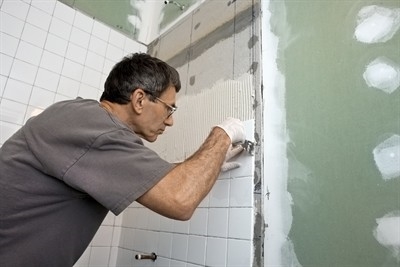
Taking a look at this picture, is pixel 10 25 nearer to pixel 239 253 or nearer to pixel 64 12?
pixel 64 12

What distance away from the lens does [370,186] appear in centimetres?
78

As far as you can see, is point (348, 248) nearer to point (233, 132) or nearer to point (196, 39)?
point (233, 132)

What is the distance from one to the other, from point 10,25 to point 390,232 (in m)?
1.81

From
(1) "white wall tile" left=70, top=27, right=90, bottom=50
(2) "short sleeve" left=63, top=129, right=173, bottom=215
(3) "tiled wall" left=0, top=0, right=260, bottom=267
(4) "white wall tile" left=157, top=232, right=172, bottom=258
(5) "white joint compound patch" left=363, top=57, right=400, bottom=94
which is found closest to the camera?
(2) "short sleeve" left=63, top=129, right=173, bottom=215

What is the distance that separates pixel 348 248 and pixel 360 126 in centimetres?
34

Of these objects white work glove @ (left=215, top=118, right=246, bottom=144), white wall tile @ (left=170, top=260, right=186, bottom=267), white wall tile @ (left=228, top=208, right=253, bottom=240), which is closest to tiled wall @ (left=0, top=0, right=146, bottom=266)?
white wall tile @ (left=170, top=260, right=186, bottom=267)

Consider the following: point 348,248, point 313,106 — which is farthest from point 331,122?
point 348,248

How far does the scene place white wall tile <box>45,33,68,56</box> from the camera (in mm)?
1569

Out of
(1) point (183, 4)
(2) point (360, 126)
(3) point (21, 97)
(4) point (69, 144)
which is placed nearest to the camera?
(4) point (69, 144)

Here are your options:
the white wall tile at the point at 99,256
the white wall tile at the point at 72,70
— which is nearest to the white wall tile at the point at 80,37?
the white wall tile at the point at 72,70

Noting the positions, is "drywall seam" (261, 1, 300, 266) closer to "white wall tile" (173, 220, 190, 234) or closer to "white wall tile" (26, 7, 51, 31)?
"white wall tile" (173, 220, 190, 234)

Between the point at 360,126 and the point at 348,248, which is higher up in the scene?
the point at 360,126

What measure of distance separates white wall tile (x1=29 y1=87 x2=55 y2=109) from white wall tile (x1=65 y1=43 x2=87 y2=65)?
249 mm

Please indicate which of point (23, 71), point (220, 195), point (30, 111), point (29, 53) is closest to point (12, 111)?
point (30, 111)
